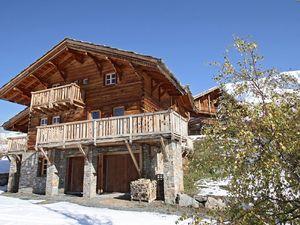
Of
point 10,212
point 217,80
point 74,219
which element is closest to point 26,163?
point 10,212

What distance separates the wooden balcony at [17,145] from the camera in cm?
2075

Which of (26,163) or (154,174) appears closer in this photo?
(154,174)

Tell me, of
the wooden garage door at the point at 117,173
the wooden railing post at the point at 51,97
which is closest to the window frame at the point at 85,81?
the wooden railing post at the point at 51,97

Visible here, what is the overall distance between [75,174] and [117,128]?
6226 millimetres

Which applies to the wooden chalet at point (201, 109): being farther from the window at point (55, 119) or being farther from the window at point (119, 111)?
the window at point (55, 119)

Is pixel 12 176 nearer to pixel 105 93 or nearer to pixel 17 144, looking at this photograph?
pixel 17 144

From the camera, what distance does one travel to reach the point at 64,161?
18.5 metres

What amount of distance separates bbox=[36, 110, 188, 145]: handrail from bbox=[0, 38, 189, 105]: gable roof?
269 centimetres

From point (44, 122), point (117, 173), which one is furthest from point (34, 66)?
point (117, 173)

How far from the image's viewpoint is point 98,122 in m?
15.8

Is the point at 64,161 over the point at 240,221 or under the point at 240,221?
over

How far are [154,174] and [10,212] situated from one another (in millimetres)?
7497

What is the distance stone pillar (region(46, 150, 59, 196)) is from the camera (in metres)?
17.2

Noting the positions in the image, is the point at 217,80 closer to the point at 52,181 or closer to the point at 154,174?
the point at 154,174
